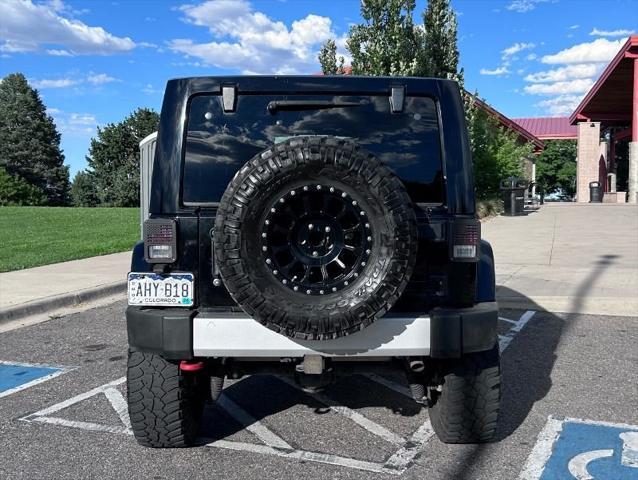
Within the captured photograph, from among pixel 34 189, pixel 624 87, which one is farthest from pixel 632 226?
pixel 34 189

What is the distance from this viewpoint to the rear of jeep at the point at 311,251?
301 cm

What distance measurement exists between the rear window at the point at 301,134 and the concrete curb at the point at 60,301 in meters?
4.94

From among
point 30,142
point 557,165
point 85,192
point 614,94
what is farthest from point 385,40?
point 30,142

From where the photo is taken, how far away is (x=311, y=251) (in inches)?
122

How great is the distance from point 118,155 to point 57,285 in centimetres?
5801

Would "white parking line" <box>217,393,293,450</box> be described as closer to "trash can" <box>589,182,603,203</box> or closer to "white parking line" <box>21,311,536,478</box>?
"white parking line" <box>21,311,536,478</box>

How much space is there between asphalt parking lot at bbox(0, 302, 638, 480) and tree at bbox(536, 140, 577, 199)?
67912 mm

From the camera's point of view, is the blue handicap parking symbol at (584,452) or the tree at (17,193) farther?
the tree at (17,193)

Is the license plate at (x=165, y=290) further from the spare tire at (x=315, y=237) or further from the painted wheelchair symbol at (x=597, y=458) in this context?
the painted wheelchair symbol at (x=597, y=458)

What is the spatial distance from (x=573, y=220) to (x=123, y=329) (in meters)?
16.0

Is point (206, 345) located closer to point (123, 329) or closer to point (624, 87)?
point (123, 329)

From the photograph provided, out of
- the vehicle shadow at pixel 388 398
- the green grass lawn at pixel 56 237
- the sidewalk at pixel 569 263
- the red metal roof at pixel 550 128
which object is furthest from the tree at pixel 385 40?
the red metal roof at pixel 550 128

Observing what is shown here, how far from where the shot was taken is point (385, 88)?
11.3 feet

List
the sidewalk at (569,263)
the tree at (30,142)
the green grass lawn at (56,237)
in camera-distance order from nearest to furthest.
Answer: the sidewalk at (569,263), the green grass lawn at (56,237), the tree at (30,142)
